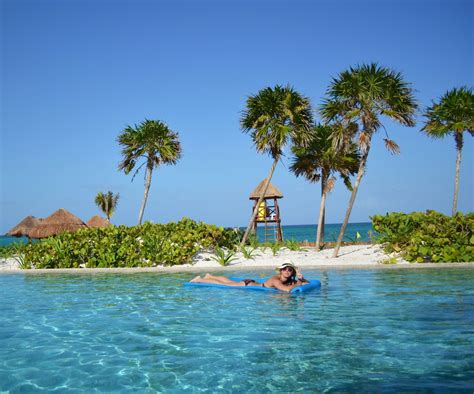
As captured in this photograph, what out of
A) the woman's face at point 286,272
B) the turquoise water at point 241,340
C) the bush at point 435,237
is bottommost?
the turquoise water at point 241,340

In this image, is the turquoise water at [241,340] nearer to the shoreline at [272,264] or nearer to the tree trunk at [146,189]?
the shoreline at [272,264]

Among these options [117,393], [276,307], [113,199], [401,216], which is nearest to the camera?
[117,393]

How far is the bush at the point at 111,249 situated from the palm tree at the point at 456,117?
55.1ft

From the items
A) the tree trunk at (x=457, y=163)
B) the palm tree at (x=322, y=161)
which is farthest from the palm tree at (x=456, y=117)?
the palm tree at (x=322, y=161)

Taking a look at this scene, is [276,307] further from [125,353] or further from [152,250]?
[152,250]

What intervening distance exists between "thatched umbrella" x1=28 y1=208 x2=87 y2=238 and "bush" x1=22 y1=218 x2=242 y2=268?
12324 millimetres

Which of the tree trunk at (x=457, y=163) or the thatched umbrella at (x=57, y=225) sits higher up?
the tree trunk at (x=457, y=163)

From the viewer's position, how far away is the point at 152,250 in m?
19.5

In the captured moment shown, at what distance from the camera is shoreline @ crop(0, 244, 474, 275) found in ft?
57.8

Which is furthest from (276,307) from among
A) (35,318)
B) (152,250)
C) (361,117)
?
(361,117)

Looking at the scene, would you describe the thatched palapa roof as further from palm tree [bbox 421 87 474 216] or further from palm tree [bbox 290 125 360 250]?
palm tree [bbox 421 87 474 216]

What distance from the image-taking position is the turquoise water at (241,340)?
5.49m

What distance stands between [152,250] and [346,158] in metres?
14.2

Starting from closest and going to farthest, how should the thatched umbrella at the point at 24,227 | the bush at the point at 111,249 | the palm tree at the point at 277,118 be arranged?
1. the bush at the point at 111,249
2. the palm tree at the point at 277,118
3. the thatched umbrella at the point at 24,227
